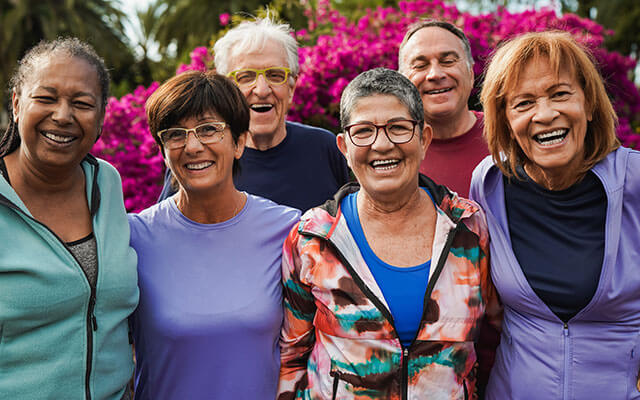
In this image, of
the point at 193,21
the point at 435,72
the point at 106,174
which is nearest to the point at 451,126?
the point at 435,72

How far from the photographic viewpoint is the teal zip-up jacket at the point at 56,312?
2117 millimetres

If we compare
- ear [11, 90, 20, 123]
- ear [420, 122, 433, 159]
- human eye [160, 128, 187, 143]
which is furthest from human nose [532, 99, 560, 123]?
ear [11, 90, 20, 123]

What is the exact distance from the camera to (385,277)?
8.02 ft

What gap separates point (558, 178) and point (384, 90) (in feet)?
3.08

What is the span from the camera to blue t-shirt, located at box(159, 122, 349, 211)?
141 inches

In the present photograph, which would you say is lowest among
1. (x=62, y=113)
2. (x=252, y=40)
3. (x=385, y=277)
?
(x=385, y=277)

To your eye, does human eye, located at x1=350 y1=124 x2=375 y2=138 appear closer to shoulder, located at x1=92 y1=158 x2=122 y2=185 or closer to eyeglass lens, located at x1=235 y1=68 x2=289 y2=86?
shoulder, located at x1=92 y1=158 x2=122 y2=185

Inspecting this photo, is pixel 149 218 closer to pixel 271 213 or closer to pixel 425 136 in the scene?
pixel 271 213

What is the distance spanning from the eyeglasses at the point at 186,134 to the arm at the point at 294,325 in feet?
2.08

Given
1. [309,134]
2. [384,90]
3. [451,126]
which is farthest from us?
[309,134]

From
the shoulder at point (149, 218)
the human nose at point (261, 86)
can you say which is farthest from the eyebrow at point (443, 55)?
the shoulder at point (149, 218)

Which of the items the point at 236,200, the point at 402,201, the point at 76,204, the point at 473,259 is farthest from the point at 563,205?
the point at 76,204

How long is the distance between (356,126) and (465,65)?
1.75m

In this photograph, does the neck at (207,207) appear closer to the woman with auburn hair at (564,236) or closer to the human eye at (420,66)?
the woman with auburn hair at (564,236)
